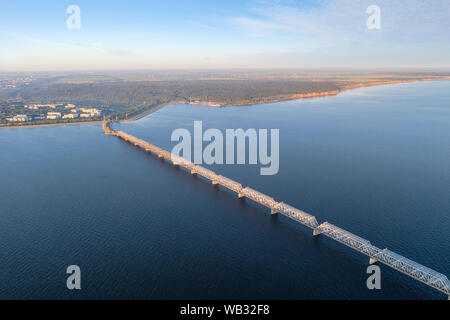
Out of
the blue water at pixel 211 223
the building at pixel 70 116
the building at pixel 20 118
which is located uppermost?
the building at pixel 70 116

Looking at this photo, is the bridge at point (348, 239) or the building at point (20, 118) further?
the building at point (20, 118)

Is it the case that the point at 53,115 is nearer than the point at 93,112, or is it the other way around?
the point at 53,115

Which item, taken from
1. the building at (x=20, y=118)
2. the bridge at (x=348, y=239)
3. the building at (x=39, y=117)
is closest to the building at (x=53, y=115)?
the building at (x=39, y=117)

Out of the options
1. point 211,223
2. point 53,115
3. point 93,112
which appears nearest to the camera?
point 211,223

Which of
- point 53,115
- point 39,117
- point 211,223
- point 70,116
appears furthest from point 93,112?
point 211,223

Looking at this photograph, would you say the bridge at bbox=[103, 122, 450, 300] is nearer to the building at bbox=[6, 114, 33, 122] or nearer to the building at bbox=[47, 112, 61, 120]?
the building at bbox=[47, 112, 61, 120]

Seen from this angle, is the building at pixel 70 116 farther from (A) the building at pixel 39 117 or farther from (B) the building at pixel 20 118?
(B) the building at pixel 20 118

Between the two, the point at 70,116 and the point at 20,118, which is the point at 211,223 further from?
the point at 20,118

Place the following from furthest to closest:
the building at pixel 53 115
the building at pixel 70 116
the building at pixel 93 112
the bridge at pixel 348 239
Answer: the building at pixel 93 112 < the building at pixel 70 116 < the building at pixel 53 115 < the bridge at pixel 348 239

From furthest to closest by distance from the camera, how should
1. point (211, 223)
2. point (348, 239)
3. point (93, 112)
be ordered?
point (93, 112)
point (211, 223)
point (348, 239)
